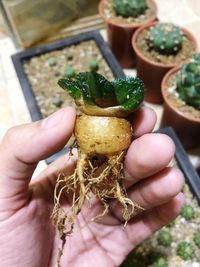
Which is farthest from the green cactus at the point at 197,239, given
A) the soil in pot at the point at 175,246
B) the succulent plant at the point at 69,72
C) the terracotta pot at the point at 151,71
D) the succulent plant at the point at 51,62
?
the succulent plant at the point at 51,62

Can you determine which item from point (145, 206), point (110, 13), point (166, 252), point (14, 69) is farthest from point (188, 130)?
point (14, 69)

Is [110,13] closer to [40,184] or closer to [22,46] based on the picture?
[22,46]

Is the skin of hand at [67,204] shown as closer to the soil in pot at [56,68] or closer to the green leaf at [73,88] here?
the green leaf at [73,88]

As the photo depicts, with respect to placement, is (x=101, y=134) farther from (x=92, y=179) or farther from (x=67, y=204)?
(x=67, y=204)

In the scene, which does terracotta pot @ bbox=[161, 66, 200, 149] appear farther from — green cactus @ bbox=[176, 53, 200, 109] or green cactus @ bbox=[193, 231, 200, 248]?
green cactus @ bbox=[193, 231, 200, 248]

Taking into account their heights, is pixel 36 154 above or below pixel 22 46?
above
